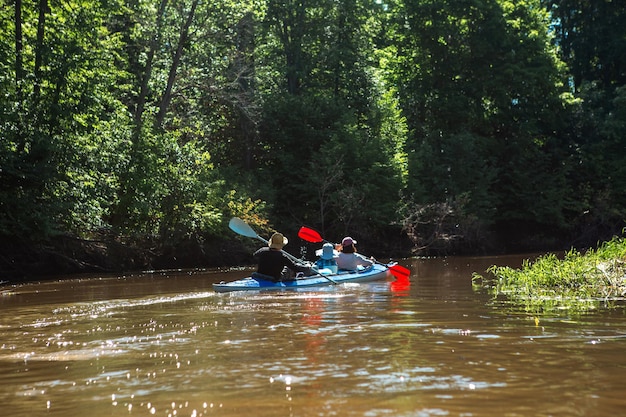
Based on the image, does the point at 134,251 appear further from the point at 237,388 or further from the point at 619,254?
the point at 237,388

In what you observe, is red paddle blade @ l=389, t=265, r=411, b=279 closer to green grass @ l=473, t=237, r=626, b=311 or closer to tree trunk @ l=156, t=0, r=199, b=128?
green grass @ l=473, t=237, r=626, b=311

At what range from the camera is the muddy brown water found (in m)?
4.52

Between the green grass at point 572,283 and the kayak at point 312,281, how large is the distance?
9.77 feet

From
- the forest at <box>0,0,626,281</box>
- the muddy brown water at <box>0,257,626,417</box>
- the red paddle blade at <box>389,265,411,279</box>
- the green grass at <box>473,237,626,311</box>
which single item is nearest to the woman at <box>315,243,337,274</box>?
the red paddle blade at <box>389,265,411,279</box>

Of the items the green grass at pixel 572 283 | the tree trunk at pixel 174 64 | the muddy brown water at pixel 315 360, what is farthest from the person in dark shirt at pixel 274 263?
the tree trunk at pixel 174 64

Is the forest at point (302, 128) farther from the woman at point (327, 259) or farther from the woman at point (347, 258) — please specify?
the woman at point (347, 258)

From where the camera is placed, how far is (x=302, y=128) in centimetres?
3203

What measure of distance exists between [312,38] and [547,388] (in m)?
32.2

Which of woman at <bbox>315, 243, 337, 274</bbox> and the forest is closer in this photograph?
woman at <bbox>315, 243, 337, 274</bbox>

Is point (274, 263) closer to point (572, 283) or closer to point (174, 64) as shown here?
point (572, 283)

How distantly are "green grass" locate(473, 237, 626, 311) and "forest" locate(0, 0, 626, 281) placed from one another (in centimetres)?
1177

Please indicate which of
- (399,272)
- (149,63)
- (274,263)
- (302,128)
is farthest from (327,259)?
(302,128)

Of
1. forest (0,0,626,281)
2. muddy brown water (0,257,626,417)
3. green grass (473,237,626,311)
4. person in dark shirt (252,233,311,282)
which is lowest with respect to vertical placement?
muddy brown water (0,257,626,417)

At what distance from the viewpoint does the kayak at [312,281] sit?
1345 centimetres
